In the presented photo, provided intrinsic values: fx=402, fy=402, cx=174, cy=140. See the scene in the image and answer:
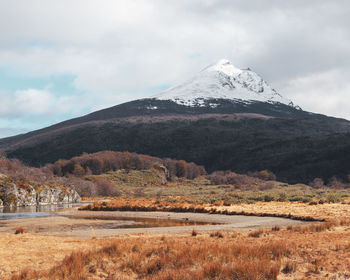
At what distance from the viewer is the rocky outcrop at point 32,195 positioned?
190 feet

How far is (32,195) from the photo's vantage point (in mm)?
63438

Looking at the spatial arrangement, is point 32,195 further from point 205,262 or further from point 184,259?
point 205,262

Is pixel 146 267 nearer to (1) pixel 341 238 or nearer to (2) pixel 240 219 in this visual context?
(1) pixel 341 238

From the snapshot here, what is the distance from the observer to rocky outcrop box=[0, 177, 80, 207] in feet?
190

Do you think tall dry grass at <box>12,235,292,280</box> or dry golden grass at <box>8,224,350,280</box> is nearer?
tall dry grass at <box>12,235,292,280</box>

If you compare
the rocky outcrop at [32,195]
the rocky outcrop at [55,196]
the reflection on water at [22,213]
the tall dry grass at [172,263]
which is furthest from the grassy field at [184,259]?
the rocky outcrop at [55,196]

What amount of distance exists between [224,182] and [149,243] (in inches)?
4620

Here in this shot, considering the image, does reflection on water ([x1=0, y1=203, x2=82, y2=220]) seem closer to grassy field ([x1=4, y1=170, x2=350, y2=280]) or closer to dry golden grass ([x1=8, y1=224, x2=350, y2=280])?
grassy field ([x1=4, y1=170, x2=350, y2=280])

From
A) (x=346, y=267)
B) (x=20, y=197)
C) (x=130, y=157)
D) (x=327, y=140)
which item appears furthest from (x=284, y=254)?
(x=327, y=140)

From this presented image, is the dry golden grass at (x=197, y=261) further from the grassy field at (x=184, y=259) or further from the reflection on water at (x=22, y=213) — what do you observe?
the reflection on water at (x=22, y=213)

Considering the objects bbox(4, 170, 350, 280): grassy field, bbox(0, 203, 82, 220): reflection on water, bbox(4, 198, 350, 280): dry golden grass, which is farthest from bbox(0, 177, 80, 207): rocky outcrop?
bbox(4, 198, 350, 280): dry golden grass

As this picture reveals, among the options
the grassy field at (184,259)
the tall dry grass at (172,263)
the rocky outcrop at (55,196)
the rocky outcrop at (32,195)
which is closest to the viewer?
the tall dry grass at (172,263)

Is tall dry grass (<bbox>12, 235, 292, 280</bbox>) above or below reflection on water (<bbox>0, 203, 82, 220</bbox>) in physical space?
above

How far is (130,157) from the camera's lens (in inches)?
6658
